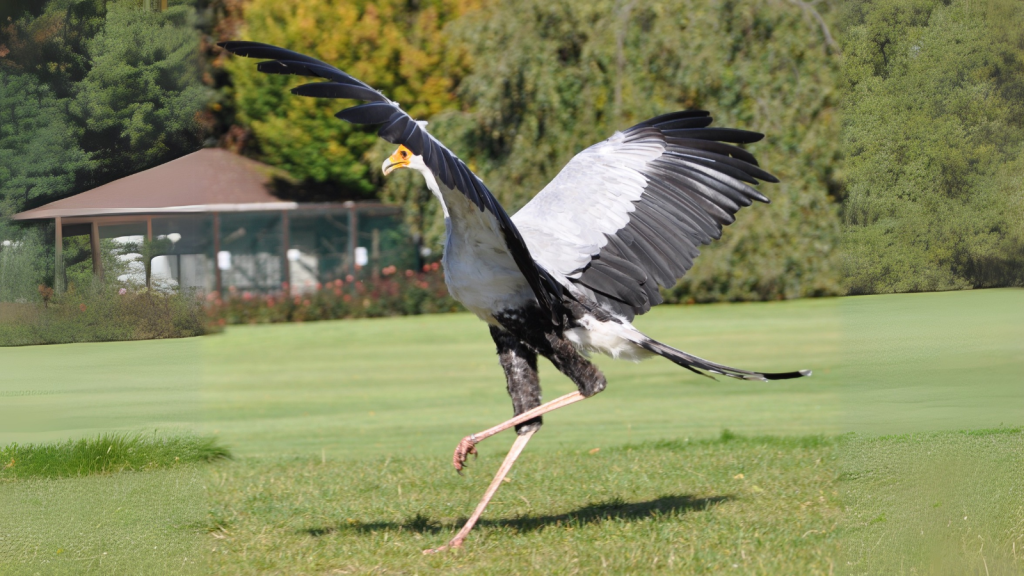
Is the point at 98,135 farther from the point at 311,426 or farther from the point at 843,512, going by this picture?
the point at 311,426

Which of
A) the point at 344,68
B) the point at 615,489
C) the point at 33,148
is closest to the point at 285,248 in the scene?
the point at 344,68

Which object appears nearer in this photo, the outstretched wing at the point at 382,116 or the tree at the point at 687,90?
the outstretched wing at the point at 382,116

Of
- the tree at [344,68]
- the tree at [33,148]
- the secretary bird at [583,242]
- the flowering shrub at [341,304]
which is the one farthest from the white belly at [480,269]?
the tree at [344,68]

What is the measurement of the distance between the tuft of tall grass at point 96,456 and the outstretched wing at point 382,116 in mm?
1942

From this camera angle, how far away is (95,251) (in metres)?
3.42

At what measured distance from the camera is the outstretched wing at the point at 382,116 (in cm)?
285

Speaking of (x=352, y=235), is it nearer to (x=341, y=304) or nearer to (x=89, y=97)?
(x=341, y=304)

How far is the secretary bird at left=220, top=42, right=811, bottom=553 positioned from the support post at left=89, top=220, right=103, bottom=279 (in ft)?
2.86

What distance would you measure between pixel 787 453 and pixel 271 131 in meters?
14.0

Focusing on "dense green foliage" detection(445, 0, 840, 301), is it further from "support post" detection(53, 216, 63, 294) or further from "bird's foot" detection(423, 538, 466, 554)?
"support post" detection(53, 216, 63, 294)

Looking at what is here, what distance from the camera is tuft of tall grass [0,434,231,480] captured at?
4.25m

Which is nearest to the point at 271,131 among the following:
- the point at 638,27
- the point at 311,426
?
the point at 638,27

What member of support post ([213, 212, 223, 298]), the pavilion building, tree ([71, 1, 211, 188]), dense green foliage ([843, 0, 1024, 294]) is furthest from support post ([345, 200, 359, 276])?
dense green foliage ([843, 0, 1024, 294])

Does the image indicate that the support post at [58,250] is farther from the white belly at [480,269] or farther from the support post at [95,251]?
the white belly at [480,269]
